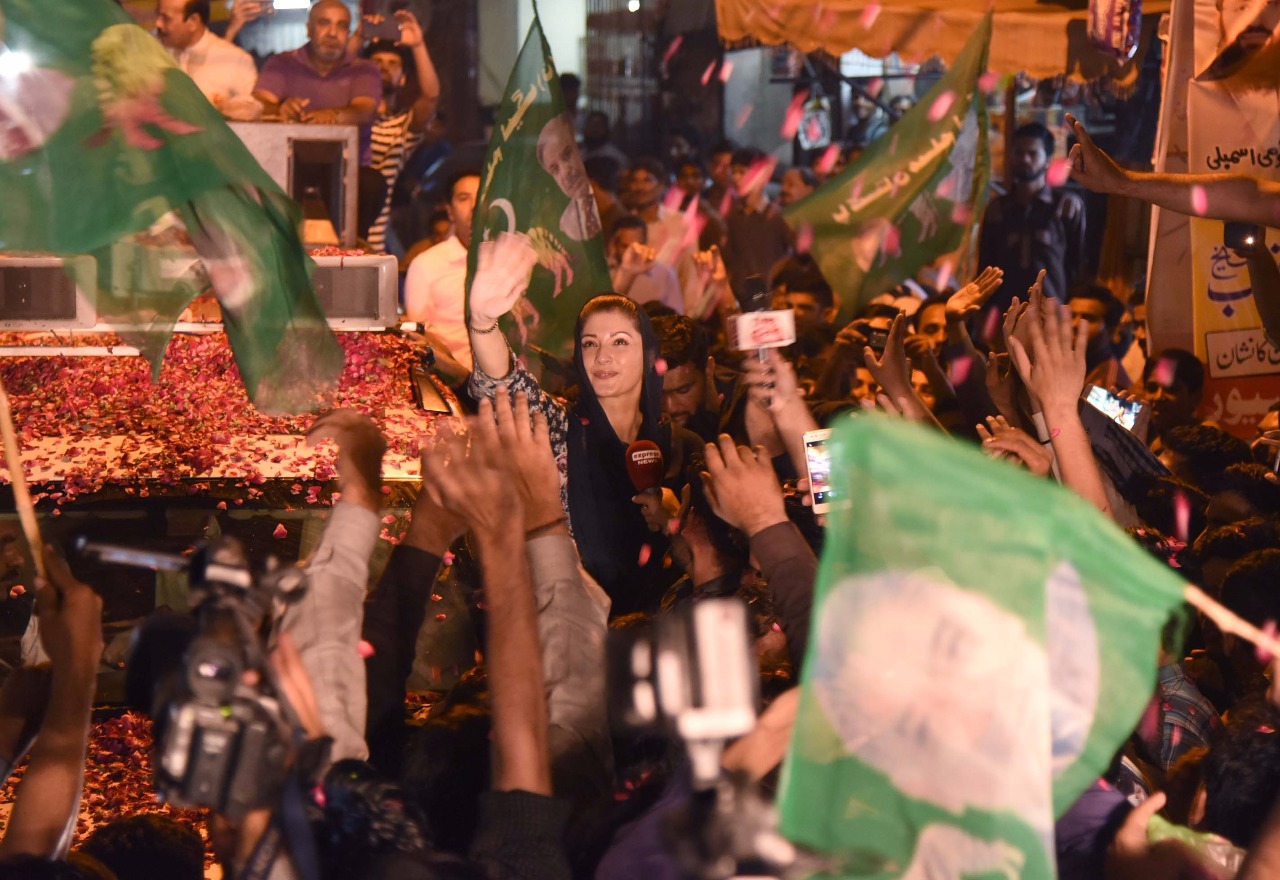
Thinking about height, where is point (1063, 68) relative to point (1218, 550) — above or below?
above

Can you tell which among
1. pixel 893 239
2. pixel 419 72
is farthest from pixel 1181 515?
pixel 419 72

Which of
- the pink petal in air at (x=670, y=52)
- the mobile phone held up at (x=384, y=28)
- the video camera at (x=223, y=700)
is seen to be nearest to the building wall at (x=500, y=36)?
Answer: the pink petal in air at (x=670, y=52)

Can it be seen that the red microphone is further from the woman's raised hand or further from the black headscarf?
the woman's raised hand

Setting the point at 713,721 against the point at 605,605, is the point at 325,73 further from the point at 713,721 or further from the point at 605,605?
the point at 713,721

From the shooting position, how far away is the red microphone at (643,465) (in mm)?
4527

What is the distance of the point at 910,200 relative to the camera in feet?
27.9

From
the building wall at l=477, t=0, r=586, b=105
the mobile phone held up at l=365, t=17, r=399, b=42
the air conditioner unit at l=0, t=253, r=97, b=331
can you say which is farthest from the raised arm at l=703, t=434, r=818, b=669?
the building wall at l=477, t=0, r=586, b=105

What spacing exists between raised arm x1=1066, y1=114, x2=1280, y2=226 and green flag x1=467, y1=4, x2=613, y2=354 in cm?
259

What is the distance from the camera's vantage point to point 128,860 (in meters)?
2.70

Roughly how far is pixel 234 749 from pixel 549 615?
0.96 m

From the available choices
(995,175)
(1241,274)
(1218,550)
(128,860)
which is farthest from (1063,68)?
(128,860)

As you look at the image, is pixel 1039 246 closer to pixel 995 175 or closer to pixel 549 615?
pixel 995 175

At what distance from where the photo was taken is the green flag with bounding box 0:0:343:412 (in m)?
3.66

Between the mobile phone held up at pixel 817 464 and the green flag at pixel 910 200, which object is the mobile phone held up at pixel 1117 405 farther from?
the mobile phone held up at pixel 817 464
